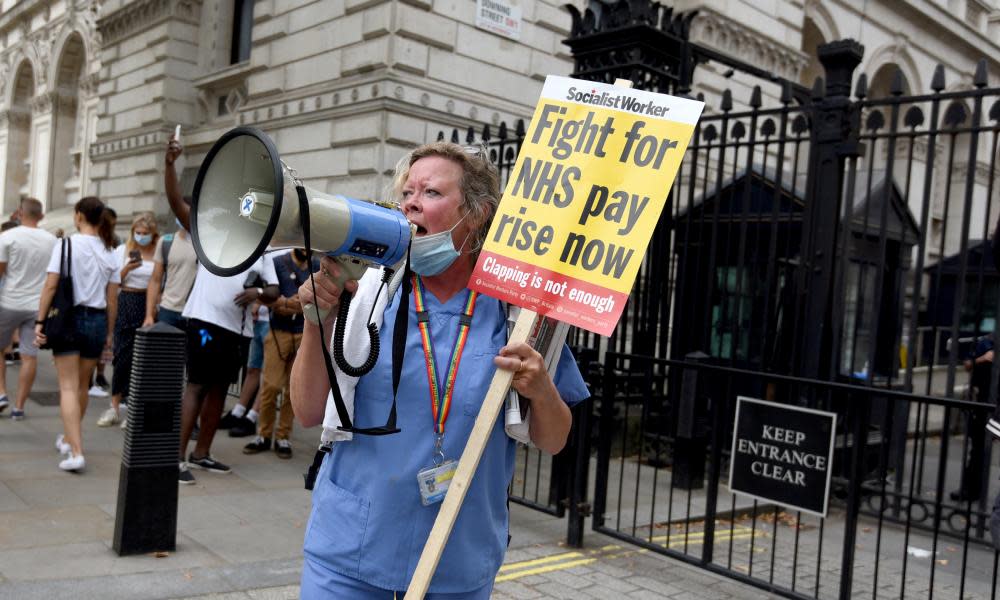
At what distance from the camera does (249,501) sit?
580 centimetres

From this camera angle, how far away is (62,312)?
6.07m


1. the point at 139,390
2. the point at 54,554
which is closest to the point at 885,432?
the point at 139,390

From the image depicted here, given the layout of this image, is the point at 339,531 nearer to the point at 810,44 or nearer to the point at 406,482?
the point at 406,482

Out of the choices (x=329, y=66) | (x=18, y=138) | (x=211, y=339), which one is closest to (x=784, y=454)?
(x=211, y=339)

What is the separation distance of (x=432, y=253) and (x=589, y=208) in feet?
1.42

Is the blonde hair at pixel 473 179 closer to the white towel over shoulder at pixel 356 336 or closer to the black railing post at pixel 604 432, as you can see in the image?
the white towel over shoulder at pixel 356 336

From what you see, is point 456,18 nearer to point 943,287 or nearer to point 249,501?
point 249,501

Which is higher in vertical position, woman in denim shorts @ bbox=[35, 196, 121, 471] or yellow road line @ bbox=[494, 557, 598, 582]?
woman in denim shorts @ bbox=[35, 196, 121, 471]

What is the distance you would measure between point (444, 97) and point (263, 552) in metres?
7.50

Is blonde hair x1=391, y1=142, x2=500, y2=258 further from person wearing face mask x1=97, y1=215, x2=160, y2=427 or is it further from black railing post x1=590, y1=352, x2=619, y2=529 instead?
person wearing face mask x1=97, y1=215, x2=160, y2=427

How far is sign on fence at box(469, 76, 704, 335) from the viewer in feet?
7.04

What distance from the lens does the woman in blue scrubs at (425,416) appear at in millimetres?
2137

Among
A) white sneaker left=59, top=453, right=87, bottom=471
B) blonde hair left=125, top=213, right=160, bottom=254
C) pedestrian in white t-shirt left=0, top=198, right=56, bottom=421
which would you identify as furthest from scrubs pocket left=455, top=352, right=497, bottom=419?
blonde hair left=125, top=213, right=160, bottom=254

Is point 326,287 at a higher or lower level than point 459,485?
higher
